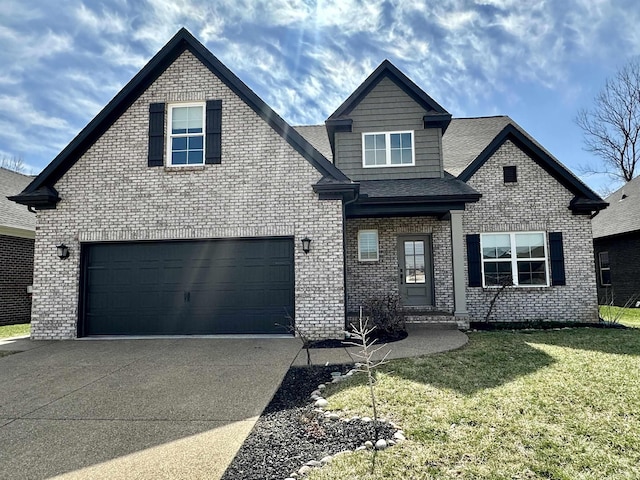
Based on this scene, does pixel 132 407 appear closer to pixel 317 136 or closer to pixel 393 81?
pixel 393 81

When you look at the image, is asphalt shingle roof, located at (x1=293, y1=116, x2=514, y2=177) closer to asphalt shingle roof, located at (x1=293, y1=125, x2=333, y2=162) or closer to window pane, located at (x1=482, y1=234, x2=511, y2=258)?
asphalt shingle roof, located at (x1=293, y1=125, x2=333, y2=162)

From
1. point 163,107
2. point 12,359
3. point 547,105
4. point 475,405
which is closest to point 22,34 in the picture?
point 163,107

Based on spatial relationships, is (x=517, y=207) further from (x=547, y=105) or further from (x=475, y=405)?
(x=475, y=405)

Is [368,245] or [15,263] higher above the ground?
[368,245]

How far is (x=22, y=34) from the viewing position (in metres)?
9.15

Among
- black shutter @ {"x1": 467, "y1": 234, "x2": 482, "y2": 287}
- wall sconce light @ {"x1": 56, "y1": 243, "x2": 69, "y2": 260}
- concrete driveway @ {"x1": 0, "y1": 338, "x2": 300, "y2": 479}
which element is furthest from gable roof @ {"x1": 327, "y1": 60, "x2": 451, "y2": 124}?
wall sconce light @ {"x1": 56, "y1": 243, "x2": 69, "y2": 260}

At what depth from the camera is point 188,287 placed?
28.0ft

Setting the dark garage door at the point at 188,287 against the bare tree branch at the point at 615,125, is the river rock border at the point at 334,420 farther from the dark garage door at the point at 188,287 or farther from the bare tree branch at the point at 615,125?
the bare tree branch at the point at 615,125

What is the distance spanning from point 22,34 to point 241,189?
22.1ft

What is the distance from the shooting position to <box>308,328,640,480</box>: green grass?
2.71 meters

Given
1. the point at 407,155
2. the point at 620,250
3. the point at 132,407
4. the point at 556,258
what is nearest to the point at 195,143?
the point at 407,155

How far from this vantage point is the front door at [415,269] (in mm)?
10891

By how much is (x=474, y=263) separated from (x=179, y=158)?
26.9ft

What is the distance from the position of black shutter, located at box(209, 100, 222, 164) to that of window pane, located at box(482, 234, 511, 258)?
750 centimetres
